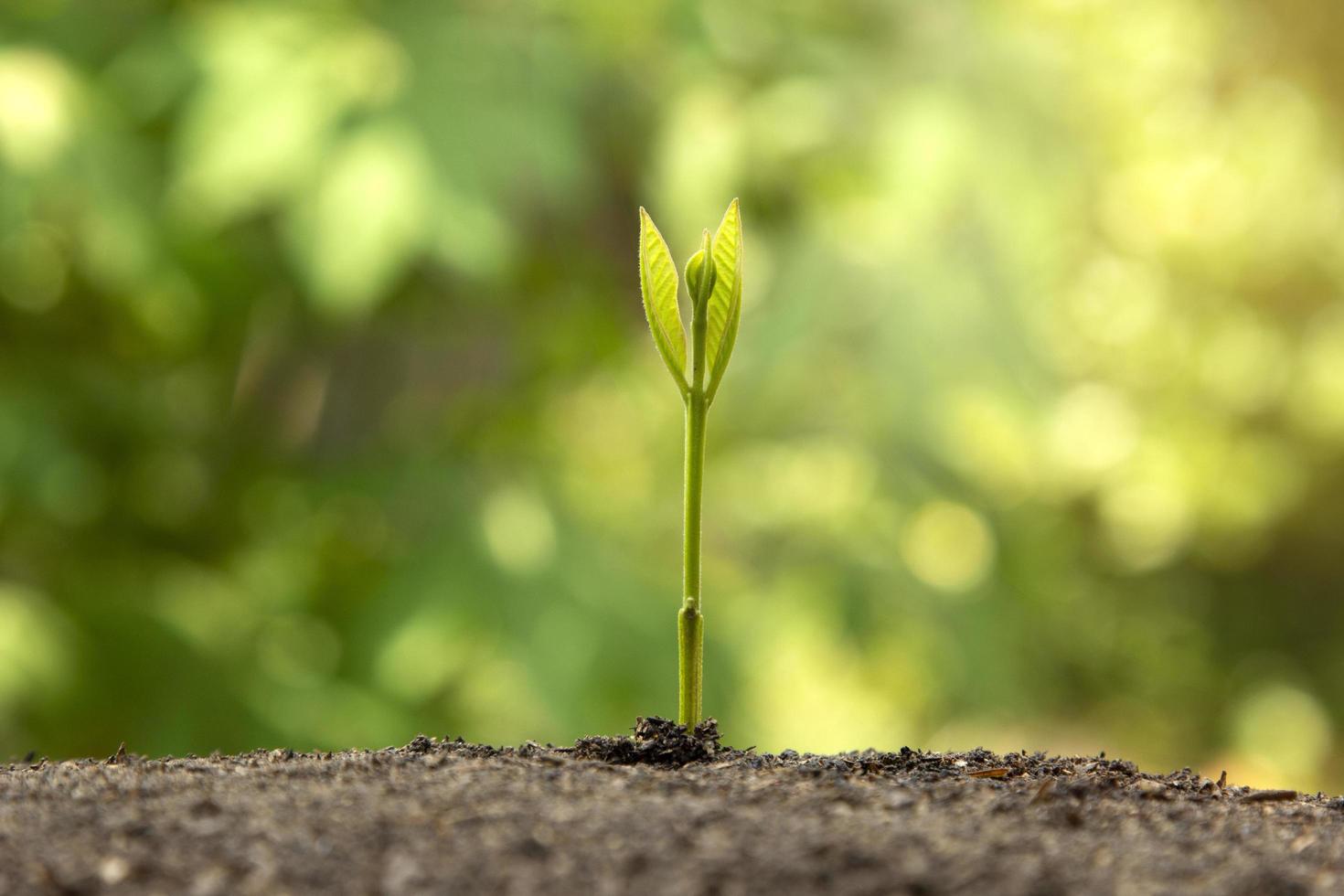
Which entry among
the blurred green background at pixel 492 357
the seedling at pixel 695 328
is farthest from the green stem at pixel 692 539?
the blurred green background at pixel 492 357

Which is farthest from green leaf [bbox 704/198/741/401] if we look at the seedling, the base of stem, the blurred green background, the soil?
the blurred green background

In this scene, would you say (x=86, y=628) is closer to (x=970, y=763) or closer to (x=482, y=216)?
(x=482, y=216)

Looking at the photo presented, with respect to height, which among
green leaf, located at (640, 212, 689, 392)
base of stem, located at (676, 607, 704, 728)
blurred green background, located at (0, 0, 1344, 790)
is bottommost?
base of stem, located at (676, 607, 704, 728)

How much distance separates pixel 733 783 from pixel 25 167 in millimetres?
1808

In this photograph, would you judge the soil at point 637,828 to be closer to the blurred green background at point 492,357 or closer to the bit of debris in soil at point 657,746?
the bit of debris in soil at point 657,746

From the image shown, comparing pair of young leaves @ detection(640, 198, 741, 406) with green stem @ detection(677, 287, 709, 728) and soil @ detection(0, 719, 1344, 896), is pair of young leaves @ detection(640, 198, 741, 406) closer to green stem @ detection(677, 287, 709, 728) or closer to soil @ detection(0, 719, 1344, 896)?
green stem @ detection(677, 287, 709, 728)

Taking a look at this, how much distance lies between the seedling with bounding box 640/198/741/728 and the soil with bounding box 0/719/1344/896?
0.09 m

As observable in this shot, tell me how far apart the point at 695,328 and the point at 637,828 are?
288 millimetres

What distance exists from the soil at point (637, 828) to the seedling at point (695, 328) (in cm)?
9

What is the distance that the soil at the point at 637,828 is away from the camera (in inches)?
21.1

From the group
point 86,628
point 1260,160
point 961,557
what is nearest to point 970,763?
point 86,628

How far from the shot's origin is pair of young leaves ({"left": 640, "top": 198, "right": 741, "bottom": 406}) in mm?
754

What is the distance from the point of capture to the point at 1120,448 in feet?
14.7

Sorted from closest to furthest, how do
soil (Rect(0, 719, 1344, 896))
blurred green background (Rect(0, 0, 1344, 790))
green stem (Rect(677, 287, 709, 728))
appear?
1. soil (Rect(0, 719, 1344, 896))
2. green stem (Rect(677, 287, 709, 728))
3. blurred green background (Rect(0, 0, 1344, 790))
